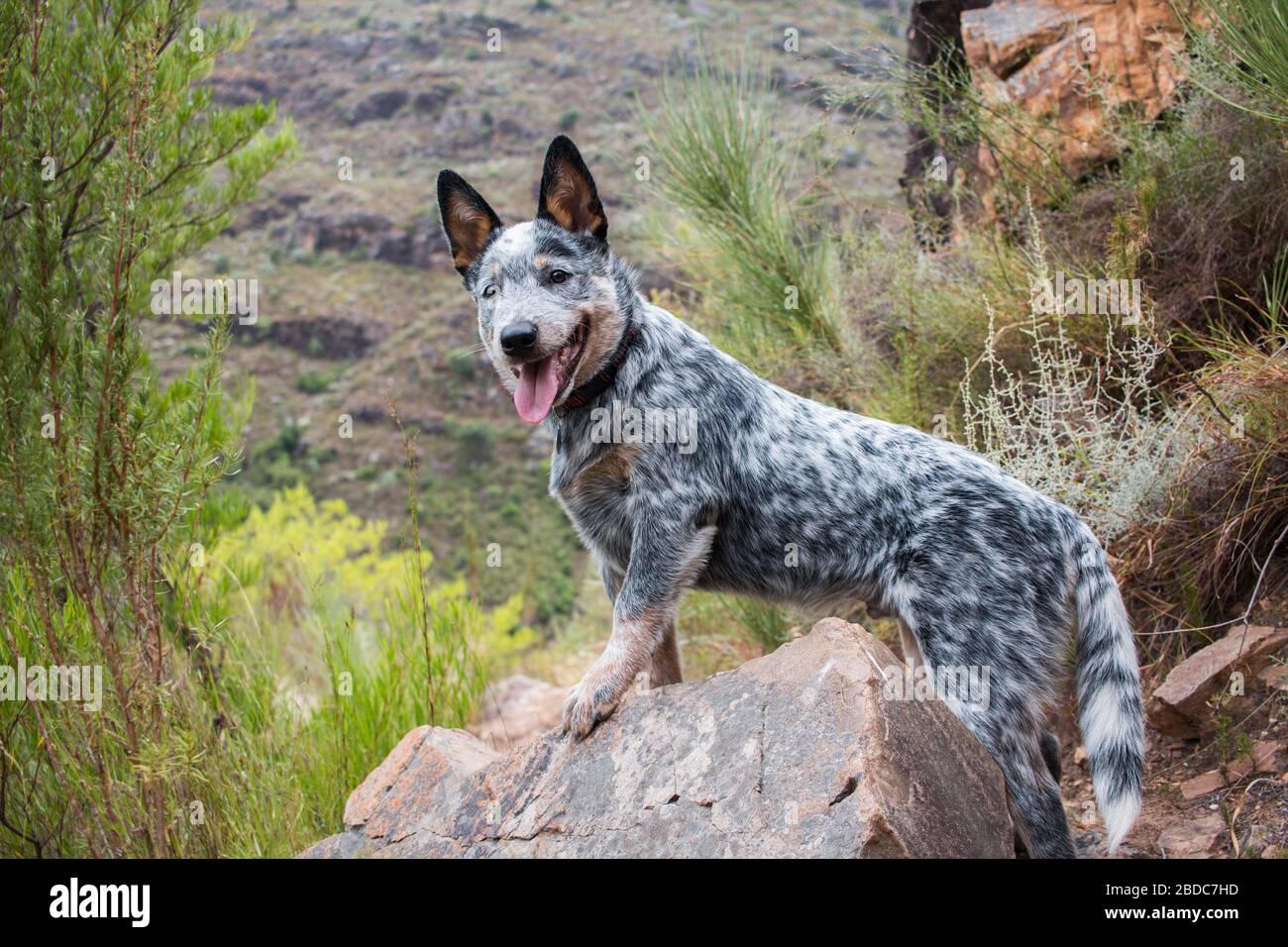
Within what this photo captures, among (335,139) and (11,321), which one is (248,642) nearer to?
(11,321)

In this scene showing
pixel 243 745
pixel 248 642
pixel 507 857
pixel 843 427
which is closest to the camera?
pixel 507 857

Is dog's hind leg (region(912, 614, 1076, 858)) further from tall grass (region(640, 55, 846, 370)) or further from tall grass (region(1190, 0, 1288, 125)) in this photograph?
tall grass (region(640, 55, 846, 370))

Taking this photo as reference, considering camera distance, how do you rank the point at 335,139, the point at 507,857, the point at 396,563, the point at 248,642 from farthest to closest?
the point at 335,139 → the point at 396,563 → the point at 248,642 → the point at 507,857

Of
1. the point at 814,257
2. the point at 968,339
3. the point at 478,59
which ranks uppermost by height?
the point at 478,59

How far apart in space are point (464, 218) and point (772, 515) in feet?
5.22

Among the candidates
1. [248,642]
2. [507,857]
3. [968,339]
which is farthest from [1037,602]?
[248,642]

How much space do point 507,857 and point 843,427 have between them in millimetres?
1883

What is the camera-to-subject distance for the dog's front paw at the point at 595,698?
348cm

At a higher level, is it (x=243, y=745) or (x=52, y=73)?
(x=52, y=73)

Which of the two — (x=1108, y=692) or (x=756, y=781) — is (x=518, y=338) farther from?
(x=1108, y=692)

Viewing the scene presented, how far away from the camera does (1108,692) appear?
348 cm

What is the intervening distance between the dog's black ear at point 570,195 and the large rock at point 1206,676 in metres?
2.83

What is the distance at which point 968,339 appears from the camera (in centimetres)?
618

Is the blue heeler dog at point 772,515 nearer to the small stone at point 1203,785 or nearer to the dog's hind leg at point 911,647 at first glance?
the dog's hind leg at point 911,647
